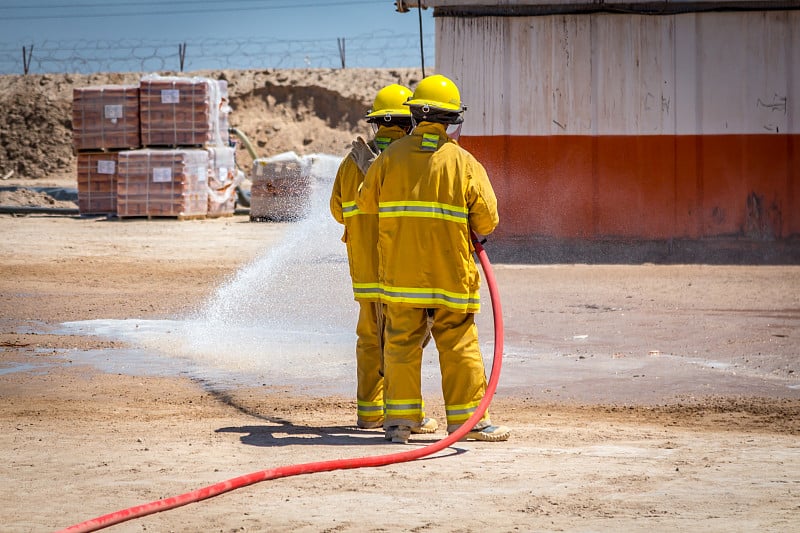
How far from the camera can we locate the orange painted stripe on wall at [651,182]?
1784cm

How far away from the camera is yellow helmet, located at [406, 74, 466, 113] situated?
645 centimetres

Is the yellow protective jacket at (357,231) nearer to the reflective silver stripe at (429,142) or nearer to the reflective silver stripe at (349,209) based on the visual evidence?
the reflective silver stripe at (349,209)

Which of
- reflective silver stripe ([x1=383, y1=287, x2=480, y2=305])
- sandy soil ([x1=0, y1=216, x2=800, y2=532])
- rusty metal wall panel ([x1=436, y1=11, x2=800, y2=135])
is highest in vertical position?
rusty metal wall panel ([x1=436, y1=11, x2=800, y2=135])

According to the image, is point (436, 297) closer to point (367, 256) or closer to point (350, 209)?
point (367, 256)

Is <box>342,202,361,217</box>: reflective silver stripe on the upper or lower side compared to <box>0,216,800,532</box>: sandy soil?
upper

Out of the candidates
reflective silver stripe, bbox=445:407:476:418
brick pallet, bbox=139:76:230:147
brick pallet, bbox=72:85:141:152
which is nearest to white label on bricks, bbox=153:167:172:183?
brick pallet, bbox=139:76:230:147

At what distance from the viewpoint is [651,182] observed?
1794cm

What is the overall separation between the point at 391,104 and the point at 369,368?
A: 5.48 ft

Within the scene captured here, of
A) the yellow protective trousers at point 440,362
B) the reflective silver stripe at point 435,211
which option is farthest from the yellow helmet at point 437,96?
the yellow protective trousers at point 440,362

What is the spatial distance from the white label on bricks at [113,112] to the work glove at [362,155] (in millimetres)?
19666

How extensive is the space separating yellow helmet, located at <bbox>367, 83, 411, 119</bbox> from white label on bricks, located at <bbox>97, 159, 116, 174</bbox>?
19967 mm

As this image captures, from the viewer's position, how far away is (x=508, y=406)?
25.3 ft

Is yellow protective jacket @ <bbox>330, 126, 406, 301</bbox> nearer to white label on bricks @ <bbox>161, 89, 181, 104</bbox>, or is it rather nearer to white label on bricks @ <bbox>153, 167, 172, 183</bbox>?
white label on bricks @ <bbox>153, 167, 172, 183</bbox>

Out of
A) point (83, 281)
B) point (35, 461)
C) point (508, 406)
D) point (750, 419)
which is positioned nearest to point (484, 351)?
point (508, 406)
